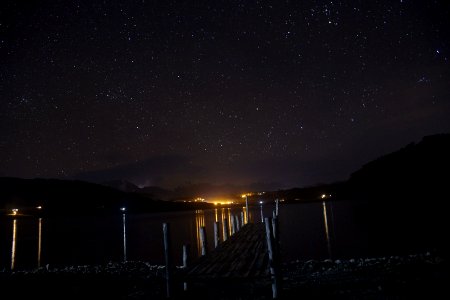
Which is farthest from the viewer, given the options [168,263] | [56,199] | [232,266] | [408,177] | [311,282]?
[56,199]

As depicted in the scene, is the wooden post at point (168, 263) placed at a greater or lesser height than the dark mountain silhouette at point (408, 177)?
lesser

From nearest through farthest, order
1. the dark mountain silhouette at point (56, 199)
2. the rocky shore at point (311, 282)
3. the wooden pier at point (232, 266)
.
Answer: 1. the wooden pier at point (232, 266)
2. the rocky shore at point (311, 282)
3. the dark mountain silhouette at point (56, 199)

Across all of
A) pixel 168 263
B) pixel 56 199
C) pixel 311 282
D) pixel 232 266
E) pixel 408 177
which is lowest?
pixel 311 282

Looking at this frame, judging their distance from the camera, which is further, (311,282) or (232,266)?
(311,282)

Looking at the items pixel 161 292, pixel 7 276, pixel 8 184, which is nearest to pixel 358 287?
pixel 161 292

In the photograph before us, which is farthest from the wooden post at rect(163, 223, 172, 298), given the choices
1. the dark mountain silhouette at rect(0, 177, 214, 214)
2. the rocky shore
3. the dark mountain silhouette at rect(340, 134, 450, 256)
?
the dark mountain silhouette at rect(0, 177, 214, 214)

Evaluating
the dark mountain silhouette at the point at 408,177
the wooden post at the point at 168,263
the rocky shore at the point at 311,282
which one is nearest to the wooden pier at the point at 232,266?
the wooden post at the point at 168,263

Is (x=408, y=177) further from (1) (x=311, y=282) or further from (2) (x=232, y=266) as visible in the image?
(2) (x=232, y=266)

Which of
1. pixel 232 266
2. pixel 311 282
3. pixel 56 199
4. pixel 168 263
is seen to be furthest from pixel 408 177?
pixel 56 199

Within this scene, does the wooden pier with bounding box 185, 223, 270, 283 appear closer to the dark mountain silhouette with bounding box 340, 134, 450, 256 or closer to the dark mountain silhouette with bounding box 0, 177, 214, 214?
the dark mountain silhouette with bounding box 340, 134, 450, 256

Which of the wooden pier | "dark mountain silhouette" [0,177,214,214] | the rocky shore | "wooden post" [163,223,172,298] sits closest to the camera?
the wooden pier

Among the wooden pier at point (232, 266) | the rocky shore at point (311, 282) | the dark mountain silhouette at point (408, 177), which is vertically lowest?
the rocky shore at point (311, 282)

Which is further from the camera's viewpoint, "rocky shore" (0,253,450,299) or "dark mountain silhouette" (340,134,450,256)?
"dark mountain silhouette" (340,134,450,256)

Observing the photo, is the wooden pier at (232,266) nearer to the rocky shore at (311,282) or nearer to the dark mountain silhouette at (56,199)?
the rocky shore at (311,282)
